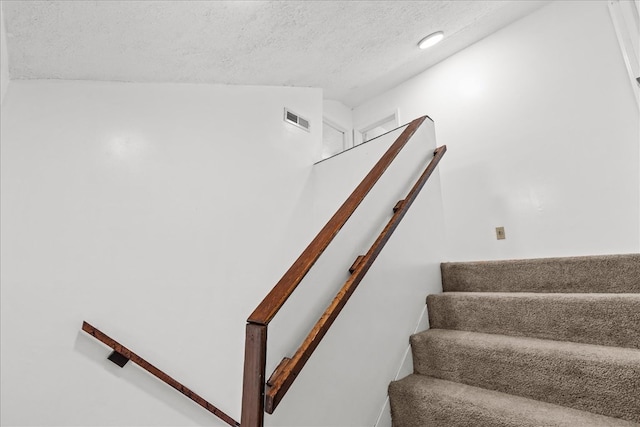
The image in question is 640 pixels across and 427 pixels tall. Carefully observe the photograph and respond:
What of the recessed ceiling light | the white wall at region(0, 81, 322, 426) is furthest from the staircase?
the recessed ceiling light

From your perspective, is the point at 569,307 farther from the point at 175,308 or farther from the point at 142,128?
the point at 142,128

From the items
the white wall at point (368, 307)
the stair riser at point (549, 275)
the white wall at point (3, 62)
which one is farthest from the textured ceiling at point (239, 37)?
the stair riser at point (549, 275)

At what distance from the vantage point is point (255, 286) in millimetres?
2529

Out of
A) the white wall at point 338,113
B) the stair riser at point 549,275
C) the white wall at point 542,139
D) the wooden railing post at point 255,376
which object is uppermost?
the white wall at point 338,113

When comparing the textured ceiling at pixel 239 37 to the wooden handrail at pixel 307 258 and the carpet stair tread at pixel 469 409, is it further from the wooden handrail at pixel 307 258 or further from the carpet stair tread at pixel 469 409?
the carpet stair tread at pixel 469 409

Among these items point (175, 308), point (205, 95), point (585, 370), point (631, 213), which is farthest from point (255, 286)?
point (631, 213)

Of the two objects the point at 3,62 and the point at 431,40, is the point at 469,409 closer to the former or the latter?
the point at 3,62

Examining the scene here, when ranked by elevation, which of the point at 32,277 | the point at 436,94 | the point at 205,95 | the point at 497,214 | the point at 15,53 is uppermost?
the point at 436,94

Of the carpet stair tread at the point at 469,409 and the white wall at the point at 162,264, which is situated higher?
the white wall at the point at 162,264

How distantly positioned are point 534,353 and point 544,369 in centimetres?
6

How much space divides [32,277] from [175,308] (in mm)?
812

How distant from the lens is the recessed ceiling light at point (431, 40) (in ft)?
10.2

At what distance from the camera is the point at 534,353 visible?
123cm

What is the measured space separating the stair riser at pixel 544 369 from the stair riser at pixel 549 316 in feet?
0.27
